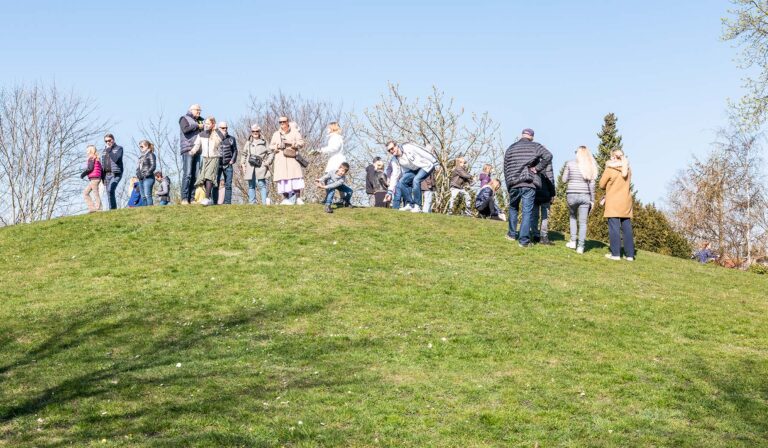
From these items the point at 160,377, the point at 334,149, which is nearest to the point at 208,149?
the point at 334,149

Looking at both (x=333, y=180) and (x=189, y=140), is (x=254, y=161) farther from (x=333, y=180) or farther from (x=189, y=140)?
(x=333, y=180)

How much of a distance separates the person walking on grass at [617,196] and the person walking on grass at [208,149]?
963cm

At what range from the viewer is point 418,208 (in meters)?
23.4

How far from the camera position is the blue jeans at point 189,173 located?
21.9 meters

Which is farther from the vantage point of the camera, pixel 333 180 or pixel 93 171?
pixel 93 171

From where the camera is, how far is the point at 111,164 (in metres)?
23.0

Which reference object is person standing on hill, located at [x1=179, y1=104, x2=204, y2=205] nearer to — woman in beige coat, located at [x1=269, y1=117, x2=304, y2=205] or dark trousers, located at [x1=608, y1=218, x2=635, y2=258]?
woman in beige coat, located at [x1=269, y1=117, x2=304, y2=205]

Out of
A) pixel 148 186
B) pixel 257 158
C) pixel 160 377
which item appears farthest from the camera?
pixel 148 186

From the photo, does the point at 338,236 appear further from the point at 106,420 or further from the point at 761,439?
the point at 761,439

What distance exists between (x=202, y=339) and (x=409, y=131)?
39898 mm

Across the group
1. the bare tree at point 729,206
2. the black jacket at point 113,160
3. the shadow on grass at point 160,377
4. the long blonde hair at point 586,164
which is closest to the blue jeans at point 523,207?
the long blonde hair at point 586,164

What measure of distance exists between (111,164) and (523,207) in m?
11.3

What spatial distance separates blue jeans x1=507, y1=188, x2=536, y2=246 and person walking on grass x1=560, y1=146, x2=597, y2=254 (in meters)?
0.94

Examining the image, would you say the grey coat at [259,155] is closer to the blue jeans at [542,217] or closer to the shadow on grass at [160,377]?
the blue jeans at [542,217]
